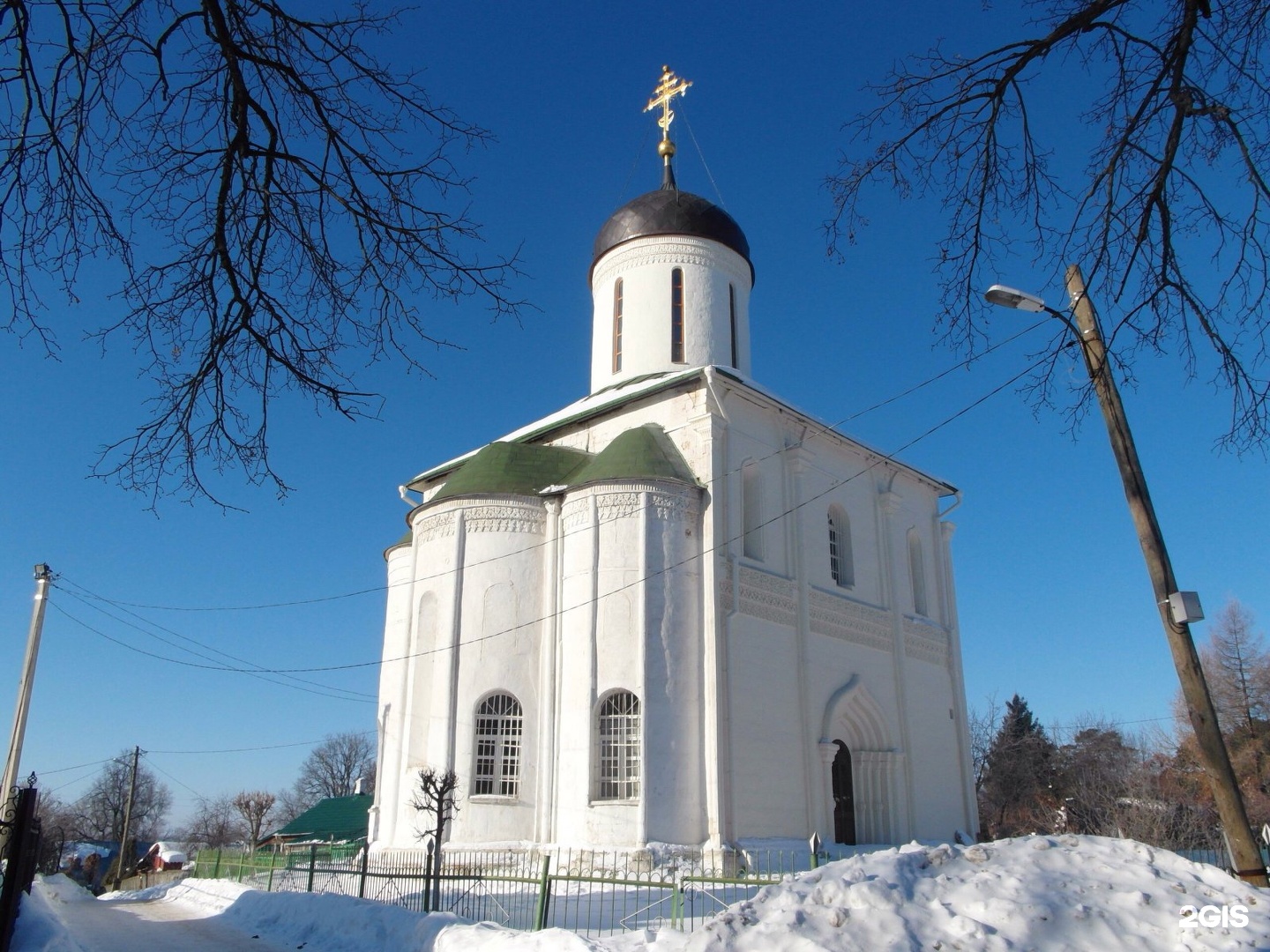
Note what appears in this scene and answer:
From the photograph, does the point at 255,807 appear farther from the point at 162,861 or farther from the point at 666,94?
the point at 666,94

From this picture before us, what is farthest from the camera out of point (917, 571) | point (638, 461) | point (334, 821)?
point (334, 821)

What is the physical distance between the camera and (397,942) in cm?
985

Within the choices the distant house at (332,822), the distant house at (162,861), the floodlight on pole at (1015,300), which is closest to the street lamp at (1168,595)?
the floodlight on pole at (1015,300)

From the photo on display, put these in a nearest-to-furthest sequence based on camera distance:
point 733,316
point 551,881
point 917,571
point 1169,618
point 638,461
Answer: point 1169,618 → point 551,881 → point 638,461 → point 917,571 → point 733,316

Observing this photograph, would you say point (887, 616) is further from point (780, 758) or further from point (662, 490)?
point (662, 490)

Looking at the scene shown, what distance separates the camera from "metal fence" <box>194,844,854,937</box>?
Answer: 9.81m

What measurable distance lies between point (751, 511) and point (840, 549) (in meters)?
3.00

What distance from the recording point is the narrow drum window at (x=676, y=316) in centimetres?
2222

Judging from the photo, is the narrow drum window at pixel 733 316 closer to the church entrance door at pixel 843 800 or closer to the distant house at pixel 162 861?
the church entrance door at pixel 843 800

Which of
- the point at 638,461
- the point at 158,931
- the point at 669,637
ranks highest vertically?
the point at 638,461

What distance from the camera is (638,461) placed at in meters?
17.5

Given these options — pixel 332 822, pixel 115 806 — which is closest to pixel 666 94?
pixel 332 822

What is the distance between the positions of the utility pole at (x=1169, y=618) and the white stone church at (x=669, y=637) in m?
9.29

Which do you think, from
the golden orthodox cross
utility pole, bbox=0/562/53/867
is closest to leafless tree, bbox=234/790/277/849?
utility pole, bbox=0/562/53/867
